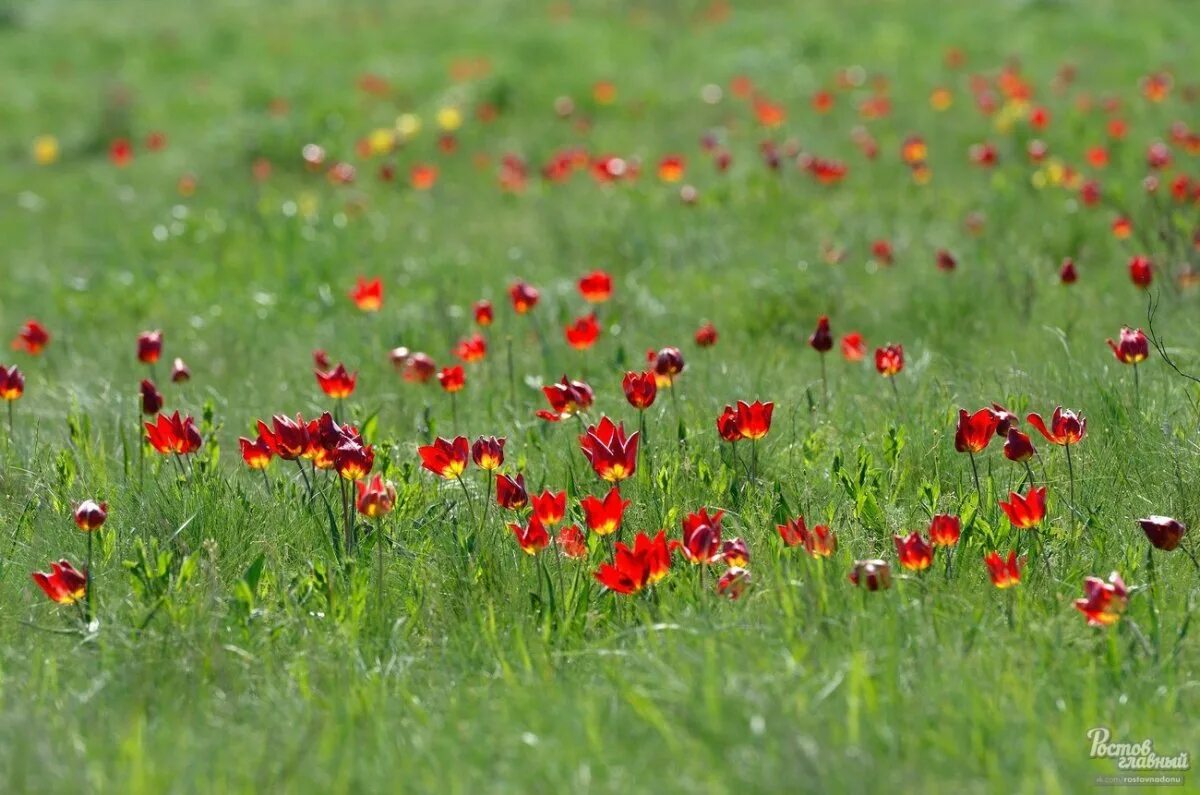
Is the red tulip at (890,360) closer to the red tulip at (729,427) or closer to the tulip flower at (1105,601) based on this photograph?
→ the red tulip at (729,427)

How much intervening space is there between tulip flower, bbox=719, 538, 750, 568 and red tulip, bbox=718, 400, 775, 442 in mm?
395

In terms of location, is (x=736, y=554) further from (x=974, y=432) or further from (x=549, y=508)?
(x=974, y=432)

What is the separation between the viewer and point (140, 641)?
2617 mm

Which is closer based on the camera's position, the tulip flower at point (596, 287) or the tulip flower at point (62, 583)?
the tulip flower at point (62, 583)

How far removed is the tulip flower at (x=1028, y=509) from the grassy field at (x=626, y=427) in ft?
0.39

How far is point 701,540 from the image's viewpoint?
2.58 meters

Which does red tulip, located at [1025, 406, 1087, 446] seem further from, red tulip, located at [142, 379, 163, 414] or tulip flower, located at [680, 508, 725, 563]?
red tulip, located at [142, 379, 163, 414]

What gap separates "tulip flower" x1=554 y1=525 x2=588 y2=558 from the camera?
287 cm

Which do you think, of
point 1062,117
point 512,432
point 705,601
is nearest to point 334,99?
point 1062,117

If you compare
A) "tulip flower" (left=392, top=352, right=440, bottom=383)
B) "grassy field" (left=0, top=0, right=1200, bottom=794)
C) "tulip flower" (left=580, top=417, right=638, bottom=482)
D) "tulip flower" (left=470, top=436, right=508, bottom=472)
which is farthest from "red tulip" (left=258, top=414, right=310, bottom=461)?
"tulip flower" (left=392, top=352, right=440, bottom=383)

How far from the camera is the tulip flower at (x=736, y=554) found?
2701mm

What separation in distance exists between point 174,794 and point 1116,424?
230cm

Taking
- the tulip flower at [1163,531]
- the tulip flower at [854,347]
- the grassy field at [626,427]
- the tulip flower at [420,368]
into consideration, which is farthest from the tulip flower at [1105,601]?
the tulip flower at [420,368]

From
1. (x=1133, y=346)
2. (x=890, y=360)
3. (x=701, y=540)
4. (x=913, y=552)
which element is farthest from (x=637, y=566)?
(x=1133, y=346)
